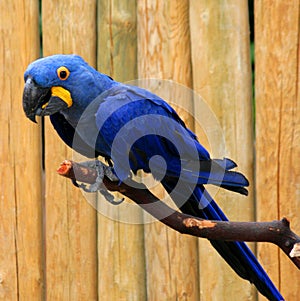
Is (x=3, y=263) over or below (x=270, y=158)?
below

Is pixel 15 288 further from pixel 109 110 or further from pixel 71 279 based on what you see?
pixel 109 110

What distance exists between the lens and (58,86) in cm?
201

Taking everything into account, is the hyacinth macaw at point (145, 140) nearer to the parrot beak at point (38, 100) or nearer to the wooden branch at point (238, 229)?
the parrot beak at point (38, 100)

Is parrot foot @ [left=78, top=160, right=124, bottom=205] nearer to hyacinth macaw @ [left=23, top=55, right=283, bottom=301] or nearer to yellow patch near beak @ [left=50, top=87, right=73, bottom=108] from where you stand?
hyacinth macaw @ [left=23, top=55, right=283, bottom=301]

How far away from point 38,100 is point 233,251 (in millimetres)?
705

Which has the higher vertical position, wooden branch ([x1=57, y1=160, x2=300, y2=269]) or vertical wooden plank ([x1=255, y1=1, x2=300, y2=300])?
vertical wooden plank ([x1=255, y1=1, x2=300, y2=300])

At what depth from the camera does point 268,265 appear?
2773 mm

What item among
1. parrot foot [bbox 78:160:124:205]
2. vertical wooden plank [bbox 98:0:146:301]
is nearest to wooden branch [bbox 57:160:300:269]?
parrot foot [bbox 78:160:124:205]

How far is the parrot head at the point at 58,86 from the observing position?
1.95 metres

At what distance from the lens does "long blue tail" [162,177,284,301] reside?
2.07 m

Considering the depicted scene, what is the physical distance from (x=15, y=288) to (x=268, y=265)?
3.56 ft

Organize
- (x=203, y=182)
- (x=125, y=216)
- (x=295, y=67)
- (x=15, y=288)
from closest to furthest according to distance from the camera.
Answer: (x=203, y=182) < (x=295, y=67) < (x=125, y=216) < (x=15, y=288)

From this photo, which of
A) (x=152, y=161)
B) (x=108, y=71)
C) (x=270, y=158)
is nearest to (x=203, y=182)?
(x=152, y=161)

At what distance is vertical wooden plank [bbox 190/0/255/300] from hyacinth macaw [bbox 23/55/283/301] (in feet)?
2.18
